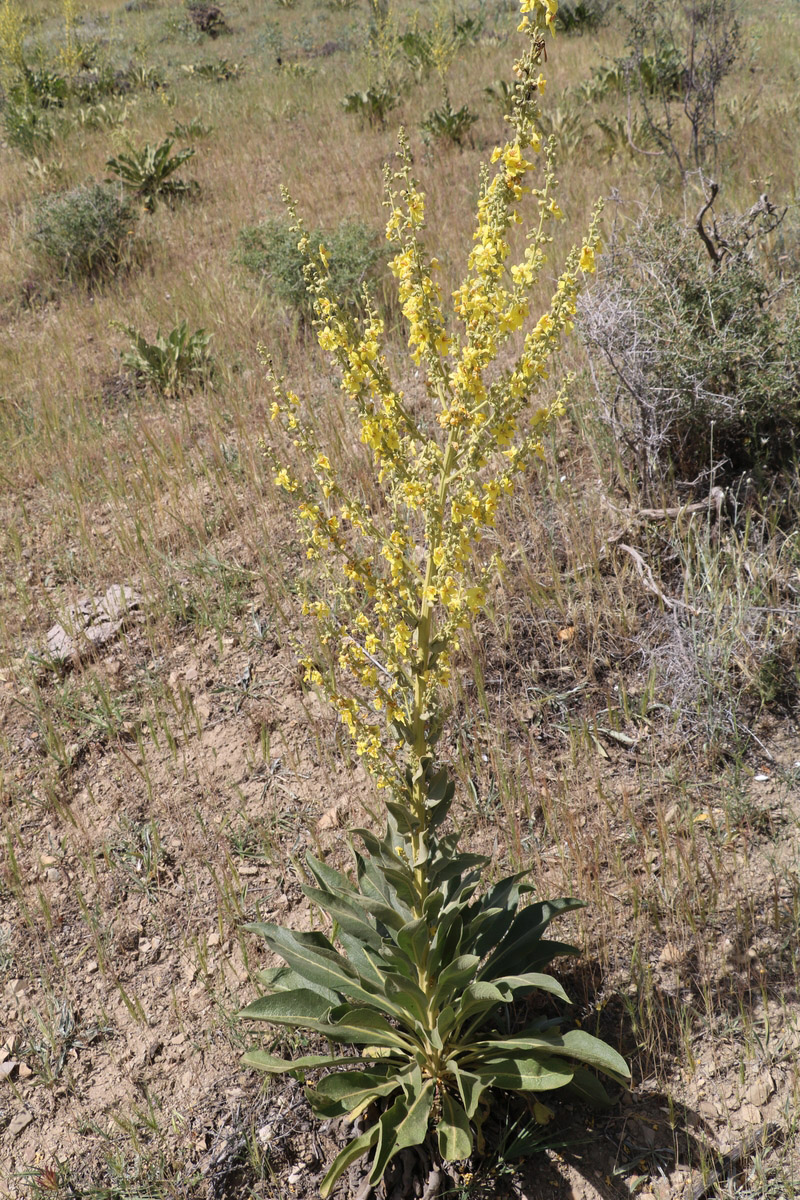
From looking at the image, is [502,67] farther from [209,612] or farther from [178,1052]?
[178,1052]

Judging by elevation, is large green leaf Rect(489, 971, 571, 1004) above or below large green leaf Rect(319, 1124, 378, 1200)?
above

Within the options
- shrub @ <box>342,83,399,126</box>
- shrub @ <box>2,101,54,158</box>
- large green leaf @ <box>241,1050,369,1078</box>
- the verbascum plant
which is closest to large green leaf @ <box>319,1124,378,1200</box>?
the verbascum plant

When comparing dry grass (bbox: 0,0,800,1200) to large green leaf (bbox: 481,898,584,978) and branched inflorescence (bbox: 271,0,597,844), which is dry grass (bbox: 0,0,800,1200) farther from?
branched inflorescence (bbox: 271,0,597,844)

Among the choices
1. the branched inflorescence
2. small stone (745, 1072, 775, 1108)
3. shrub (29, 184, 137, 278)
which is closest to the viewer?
the branched inflorescence

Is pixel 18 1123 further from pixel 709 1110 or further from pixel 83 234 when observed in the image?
pixel 83 234

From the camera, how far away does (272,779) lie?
132 inches

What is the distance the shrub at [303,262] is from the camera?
20.4 ft

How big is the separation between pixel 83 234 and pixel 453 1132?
8.15 meters

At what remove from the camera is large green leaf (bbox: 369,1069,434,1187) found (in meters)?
2.05

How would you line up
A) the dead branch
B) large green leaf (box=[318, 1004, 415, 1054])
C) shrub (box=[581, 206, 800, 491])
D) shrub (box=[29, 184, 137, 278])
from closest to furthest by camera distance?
large green leaf (box=[318, 1004, 415, 1054])
the dead branch
shrub (box=[581, 206, 800, 491])
shrub (box=[29, 184, 137, 278])

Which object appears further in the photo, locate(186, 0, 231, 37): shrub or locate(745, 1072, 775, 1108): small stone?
locate(186, 0, 231, 37): shrub

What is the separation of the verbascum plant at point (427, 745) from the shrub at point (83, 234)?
22.3ft

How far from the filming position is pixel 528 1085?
6.86ft

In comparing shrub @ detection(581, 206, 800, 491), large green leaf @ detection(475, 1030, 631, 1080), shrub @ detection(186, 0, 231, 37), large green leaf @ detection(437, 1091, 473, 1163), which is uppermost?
shrub @ detection(186, 0, 231, 37)
